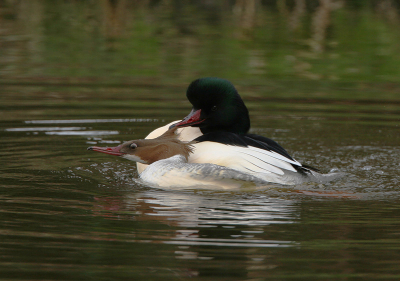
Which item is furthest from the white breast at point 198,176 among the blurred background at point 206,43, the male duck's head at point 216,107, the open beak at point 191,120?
the blurred background at point 206,43

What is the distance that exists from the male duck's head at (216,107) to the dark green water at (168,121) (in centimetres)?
81

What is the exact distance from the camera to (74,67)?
13.1 m

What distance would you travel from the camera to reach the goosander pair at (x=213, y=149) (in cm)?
545

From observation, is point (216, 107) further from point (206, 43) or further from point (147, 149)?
point (206, 43)

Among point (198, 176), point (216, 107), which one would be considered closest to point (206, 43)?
point (216, 107)

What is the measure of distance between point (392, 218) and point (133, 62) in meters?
9.90

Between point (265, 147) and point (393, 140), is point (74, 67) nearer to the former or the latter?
point (393, 140)

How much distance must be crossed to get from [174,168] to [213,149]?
1.27ft

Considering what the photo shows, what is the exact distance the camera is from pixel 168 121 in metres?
9.09

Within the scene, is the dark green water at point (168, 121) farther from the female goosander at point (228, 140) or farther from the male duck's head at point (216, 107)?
the male duck's head at point (216, 107)

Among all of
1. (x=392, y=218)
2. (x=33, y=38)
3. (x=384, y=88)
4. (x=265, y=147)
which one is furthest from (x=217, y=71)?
(x=392, y=218)

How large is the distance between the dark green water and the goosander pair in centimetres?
18

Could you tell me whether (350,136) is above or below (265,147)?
below

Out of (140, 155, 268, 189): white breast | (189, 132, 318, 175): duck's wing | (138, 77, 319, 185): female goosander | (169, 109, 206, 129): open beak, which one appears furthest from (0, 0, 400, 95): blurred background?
(140, 155, 268, 189): white breast
